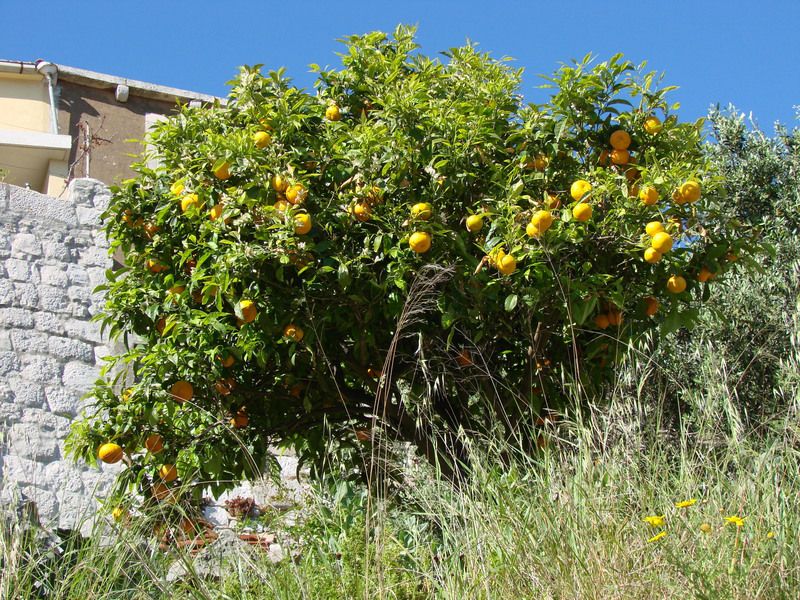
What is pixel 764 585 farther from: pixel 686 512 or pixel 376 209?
pixel 376 209

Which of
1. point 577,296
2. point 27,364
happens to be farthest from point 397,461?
point 27,364

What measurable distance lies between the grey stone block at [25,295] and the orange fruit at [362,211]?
3.15m

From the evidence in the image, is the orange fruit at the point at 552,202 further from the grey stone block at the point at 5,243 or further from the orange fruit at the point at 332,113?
the grey stone block at the point at 5,243

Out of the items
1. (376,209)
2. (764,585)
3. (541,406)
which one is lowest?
(764,585)

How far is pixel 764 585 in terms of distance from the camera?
2559 mm

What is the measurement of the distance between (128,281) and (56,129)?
7.14 meters

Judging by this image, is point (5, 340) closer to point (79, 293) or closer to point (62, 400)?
point (62, 400)

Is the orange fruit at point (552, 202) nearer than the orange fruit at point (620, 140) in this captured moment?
Yes

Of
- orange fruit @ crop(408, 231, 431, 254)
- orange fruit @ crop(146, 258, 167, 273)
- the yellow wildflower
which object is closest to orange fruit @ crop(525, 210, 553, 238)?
orange fruit @ crop(408, 231, 431, 254)

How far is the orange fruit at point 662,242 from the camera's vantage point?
3.78 meters

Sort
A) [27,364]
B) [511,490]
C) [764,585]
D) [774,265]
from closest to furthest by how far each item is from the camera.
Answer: [764,585] → [511,490] → [27,364] → [774,265]

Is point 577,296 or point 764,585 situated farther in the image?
point 577,296

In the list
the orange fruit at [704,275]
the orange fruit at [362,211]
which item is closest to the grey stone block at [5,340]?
the orange fruit at [362,211]

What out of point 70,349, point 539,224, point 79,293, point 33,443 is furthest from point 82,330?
point 539,224
